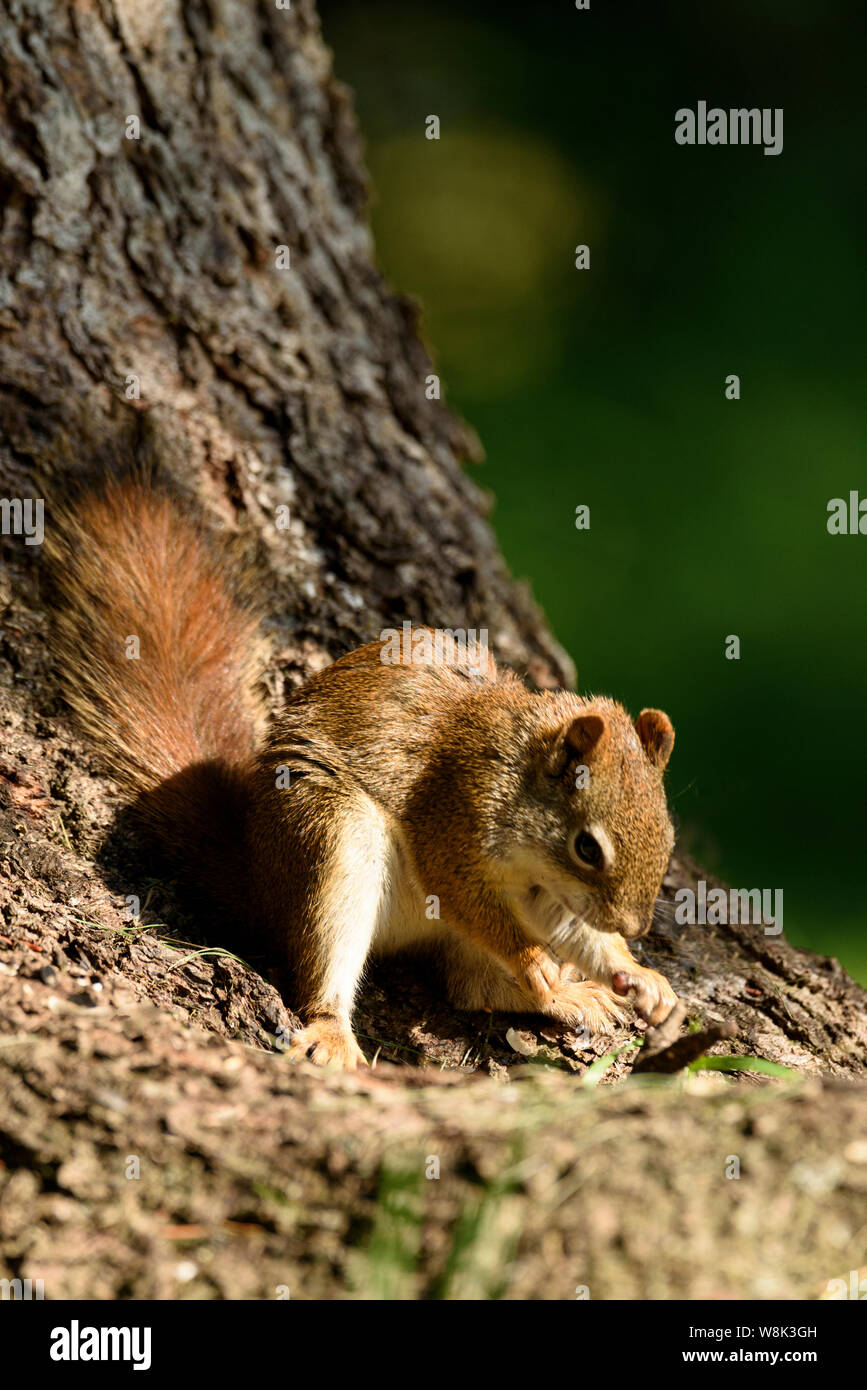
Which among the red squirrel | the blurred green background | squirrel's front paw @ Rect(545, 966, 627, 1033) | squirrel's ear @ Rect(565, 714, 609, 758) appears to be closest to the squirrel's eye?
the red squirrel

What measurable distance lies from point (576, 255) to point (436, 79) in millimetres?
1662

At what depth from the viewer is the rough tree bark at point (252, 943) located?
1314mm

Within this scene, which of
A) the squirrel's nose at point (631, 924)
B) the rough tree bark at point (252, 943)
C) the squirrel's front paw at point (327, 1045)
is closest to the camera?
the rough tree bark at point (252, 943)

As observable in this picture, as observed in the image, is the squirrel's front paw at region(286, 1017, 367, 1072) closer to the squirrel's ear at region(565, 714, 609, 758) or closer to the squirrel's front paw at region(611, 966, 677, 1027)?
the squirrel's front paw at region(611, 966, 677, 1027)

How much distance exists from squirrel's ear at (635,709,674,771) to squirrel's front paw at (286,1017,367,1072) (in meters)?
0.76

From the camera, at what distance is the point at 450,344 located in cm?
707

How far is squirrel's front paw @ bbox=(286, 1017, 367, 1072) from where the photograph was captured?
6.91ft

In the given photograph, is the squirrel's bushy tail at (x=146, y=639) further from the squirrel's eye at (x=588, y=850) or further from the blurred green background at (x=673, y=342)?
the blurred green background at (x=673, y=342)

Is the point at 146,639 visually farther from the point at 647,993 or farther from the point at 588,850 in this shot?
the point at 647,993

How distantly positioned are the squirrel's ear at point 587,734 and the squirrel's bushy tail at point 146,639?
0.74 metres

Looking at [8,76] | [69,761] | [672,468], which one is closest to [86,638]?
[69,761]

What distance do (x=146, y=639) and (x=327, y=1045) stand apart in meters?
0.92

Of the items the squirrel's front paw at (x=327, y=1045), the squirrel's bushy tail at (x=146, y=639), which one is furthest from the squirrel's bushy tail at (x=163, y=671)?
the squirrel's front paw at (x=327, y=1045)
